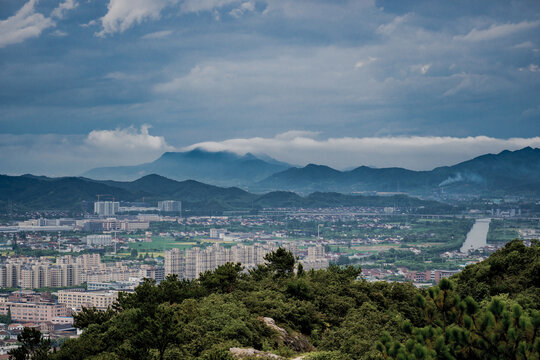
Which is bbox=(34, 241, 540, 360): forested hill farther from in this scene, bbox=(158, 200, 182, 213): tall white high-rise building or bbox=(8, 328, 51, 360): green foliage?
bbox=(158, 200, 182, 213): tall white high-rise building

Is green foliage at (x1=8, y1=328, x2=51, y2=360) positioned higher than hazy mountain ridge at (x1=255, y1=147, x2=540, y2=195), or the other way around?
hazy mountain ridge at (x1=255, y1=147, x2=540, y2=195)

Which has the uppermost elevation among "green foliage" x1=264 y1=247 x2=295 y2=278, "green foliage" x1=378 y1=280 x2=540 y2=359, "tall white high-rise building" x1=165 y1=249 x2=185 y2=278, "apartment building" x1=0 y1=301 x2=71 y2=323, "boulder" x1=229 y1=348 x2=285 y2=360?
"green foliage" x1=378 y1=280 x2=540 y2=359

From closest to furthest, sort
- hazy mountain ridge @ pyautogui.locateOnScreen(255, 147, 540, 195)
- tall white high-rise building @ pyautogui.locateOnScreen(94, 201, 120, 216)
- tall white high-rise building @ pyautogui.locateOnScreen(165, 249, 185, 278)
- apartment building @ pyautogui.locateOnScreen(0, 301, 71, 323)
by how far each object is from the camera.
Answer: apartment building @ pyautogui.locateOnScreen(0, 301, 71, 323), tall white high-rise building @ pyautogui.locateOnScreen(165, 249, 185, 278), tall white high-rise building @ pyautogui.locateOnScreen(94, 201, 120, 216), hazy mountain ridge @ pyautogui.locateOnScreen(255, 147, 540, 195)

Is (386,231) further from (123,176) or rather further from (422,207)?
(123,176)

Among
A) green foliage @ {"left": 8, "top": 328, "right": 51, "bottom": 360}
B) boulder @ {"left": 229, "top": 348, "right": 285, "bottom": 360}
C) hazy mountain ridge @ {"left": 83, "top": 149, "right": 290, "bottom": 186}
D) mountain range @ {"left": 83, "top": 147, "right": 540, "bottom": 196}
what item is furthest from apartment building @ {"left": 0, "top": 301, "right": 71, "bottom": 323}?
hazy mountain ridge @ {"left": 83, "top": 149, "right": 290, "bottom": 186}

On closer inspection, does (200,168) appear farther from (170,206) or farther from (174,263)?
(174,263)

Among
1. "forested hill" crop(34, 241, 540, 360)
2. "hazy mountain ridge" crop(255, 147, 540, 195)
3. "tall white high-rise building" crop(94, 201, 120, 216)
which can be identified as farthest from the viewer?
"hazy mountain ridge" crop(255, 147, 540, 195)

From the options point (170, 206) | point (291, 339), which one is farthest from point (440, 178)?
point (291, 339)
